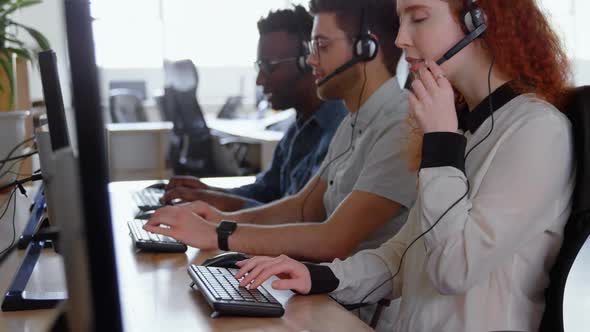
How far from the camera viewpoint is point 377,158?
166 centimetres

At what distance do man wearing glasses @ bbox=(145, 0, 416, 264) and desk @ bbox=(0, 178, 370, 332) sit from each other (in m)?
0.18

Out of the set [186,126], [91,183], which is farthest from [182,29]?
[91,183]

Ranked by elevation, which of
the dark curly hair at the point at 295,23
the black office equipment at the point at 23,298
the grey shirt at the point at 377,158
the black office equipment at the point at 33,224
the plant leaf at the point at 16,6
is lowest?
the black office equipment at the point at 33,224

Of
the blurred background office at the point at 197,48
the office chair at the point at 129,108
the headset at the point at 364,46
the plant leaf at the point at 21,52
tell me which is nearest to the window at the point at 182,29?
the blurred background office at the point at 197,48

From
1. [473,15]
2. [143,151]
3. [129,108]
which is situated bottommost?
[143,151]

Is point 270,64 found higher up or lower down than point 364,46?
lower down

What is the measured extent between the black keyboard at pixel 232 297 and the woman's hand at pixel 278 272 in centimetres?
2

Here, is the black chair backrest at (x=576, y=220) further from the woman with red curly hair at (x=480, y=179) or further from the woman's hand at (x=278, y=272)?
the woman's hand at (x=278, y=272)

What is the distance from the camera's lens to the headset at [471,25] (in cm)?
120

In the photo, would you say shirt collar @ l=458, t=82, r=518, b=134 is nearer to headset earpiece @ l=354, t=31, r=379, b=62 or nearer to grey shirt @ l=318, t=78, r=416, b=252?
grey shirt @ l=318, t=78, r=416, b=252

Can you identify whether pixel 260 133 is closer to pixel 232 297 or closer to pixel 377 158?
pixel 377 158

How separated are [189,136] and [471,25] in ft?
13.4

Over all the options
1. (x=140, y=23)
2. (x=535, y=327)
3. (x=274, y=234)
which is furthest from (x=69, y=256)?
(x=140, y=23)

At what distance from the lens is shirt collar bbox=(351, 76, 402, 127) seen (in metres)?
1.83
